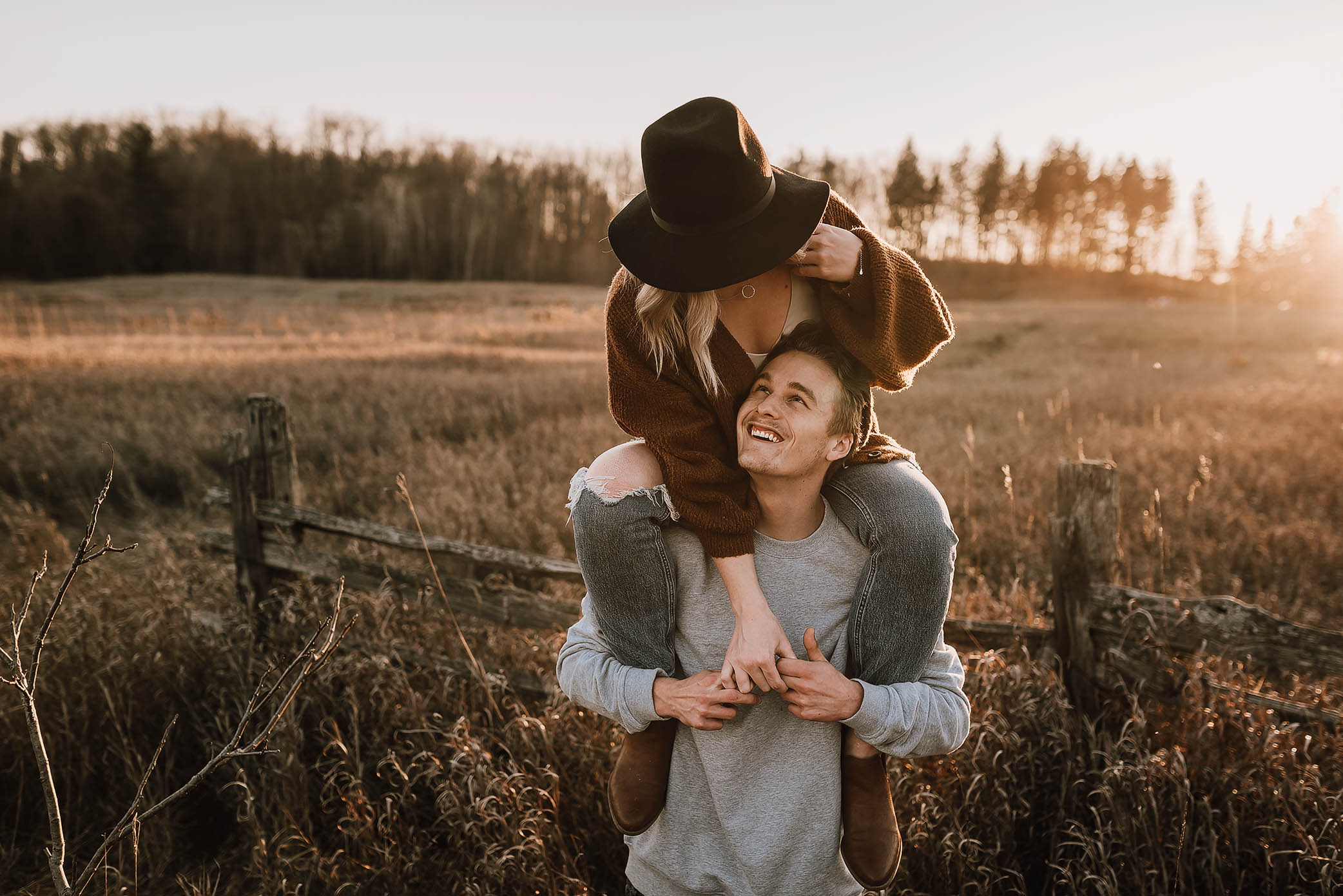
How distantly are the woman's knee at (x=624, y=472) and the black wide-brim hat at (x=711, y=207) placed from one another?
16.8 inches

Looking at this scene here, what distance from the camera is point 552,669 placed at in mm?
3707

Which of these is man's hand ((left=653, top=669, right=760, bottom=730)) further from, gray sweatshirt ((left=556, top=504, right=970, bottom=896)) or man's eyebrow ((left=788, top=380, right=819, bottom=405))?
man's eyebrow ((left=788, top=380, right=819, bottom=405))

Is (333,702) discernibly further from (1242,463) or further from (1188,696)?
(1242,463)

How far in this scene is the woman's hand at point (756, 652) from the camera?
171 cm

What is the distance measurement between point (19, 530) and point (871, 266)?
6793 mm

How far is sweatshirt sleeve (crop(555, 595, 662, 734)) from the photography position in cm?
179

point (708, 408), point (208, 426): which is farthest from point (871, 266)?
→ point (208, 426)

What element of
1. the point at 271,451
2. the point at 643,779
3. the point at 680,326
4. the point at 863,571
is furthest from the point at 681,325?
the point at 271,451

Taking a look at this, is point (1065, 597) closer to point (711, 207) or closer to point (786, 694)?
point (786, 694)

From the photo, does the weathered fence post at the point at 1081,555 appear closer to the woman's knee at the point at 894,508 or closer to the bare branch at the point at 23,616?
the woman's knee at the point at 894,508

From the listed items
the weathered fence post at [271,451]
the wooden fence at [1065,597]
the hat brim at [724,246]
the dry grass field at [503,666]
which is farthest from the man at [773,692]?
the weathered fence post at [271,451]

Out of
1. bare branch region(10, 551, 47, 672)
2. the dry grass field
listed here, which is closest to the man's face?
bare branch region(10, 551, 47, 672)

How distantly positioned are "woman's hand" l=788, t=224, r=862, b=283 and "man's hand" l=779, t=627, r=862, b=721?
0.89 meters

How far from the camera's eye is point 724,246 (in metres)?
1.71
